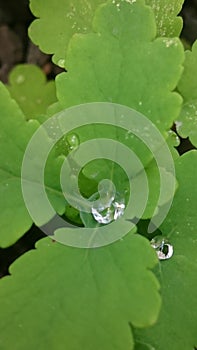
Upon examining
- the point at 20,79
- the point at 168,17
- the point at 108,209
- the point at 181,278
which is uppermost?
the point at 168,17

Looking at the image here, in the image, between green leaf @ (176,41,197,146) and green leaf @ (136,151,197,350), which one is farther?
green leaf @ (176,41,197,146)

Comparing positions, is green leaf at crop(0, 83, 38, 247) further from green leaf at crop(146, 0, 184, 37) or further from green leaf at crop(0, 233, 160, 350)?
green leaf at crop(146, 0, 184, 37)

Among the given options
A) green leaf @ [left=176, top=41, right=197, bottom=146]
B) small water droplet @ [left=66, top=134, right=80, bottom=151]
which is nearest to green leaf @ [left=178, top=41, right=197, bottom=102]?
green leaf @ [left=176, top=41, right=197, bottom=146]

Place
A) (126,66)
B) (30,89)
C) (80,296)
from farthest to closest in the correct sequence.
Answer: (30,89) < (126,66) < (80,296)

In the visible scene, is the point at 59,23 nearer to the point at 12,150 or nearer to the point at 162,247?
the point at 12,150

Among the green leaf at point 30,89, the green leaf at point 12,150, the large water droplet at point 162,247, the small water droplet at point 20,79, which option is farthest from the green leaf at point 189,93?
the small water droplet at point 20,79

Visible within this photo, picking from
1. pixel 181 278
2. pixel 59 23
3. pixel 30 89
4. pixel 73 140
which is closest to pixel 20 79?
pixel 30 89

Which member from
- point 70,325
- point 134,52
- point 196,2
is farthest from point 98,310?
point 196,2

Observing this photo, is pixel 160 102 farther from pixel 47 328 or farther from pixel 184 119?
pixel 47 328
